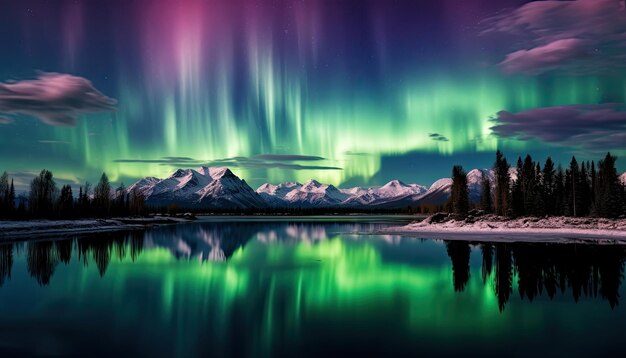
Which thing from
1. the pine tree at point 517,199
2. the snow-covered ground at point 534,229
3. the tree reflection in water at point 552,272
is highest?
the pine tree at point 517,199

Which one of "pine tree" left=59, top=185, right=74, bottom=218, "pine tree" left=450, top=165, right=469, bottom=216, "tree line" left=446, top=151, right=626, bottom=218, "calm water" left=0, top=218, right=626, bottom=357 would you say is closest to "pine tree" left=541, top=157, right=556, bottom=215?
"tree line" left=446, top=151, right=626, bottom=218

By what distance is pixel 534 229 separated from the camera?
81.2m

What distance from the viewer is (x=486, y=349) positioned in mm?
15359

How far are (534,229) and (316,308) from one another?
7100 centimetres

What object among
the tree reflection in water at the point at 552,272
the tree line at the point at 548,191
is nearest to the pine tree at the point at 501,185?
the tree line at the point at 548,191

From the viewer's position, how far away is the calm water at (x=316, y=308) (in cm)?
1603

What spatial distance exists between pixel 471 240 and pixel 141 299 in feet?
186

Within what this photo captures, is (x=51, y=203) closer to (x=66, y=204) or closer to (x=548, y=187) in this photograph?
(x=66, y=204)

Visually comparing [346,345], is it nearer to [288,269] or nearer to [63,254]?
[288,269]

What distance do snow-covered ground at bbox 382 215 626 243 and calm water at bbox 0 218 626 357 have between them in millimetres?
29863

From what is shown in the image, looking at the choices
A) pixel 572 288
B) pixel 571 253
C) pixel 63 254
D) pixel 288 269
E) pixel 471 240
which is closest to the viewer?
pixel 572 288

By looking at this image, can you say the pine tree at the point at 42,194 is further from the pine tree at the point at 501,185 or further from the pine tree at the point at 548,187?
the pine tree at the point at 548,187

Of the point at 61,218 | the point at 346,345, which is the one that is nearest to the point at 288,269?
the point at 346,345

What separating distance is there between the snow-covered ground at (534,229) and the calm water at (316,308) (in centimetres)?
2986
